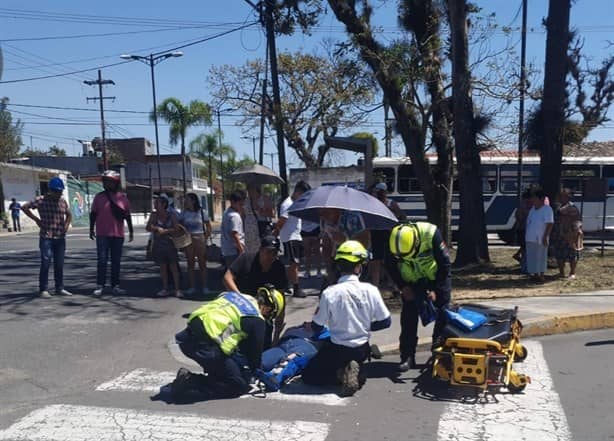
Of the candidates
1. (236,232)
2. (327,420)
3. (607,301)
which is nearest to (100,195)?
(236,232)

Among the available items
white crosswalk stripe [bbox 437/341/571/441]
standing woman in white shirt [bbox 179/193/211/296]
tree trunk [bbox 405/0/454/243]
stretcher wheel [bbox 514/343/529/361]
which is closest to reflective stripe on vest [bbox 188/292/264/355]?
white crosswalk stripe [bbox 437/341/571/441]

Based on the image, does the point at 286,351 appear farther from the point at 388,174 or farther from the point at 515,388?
the point at 388,174

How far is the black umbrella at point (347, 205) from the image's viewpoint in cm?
700

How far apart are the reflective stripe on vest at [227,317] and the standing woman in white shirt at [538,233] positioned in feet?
20.0

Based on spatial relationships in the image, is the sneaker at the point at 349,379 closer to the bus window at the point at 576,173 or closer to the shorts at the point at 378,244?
the shorts at the point at 378,244

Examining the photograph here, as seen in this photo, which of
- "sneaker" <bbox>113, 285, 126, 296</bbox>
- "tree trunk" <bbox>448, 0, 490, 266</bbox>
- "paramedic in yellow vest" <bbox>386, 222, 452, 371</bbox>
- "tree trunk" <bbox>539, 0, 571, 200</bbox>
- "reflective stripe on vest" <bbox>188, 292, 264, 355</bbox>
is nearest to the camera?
"reflective stripe on vest" <bbox>188, 292, 264, 355</bbox>

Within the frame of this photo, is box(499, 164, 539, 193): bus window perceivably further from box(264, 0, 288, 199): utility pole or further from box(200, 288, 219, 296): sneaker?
box(200, 288, 219, 296): sneaker

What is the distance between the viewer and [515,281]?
415 inches

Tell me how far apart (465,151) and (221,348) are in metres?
8.55

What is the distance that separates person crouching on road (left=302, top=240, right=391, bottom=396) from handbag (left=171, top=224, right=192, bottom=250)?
4467 millimetres

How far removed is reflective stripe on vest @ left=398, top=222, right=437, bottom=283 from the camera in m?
5.56

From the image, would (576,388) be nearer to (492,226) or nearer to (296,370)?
(296,370)

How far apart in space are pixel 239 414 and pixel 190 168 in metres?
60.4

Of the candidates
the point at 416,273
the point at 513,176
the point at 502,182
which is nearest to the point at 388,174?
the point at 502,182
